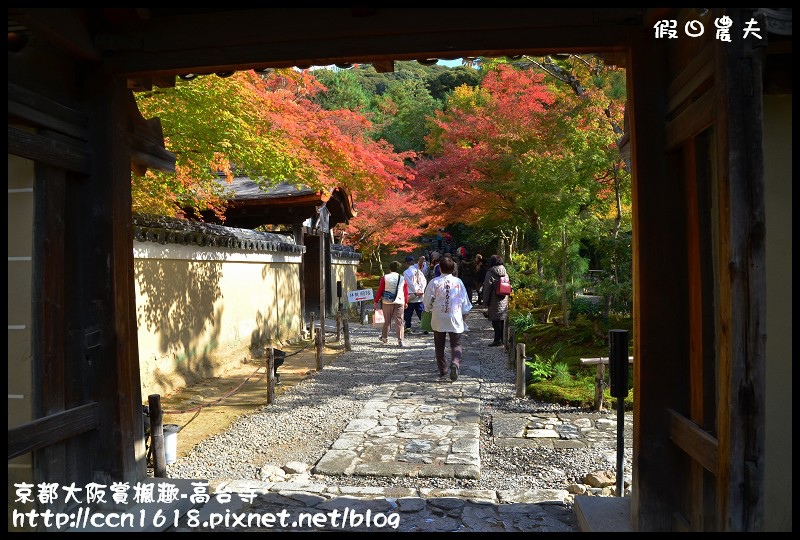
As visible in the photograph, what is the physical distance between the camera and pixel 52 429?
373cm

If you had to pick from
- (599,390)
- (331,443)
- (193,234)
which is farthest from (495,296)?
(331,443)

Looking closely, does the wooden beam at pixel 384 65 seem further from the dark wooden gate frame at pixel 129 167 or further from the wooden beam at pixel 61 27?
the wooden beam at pixel 61 27

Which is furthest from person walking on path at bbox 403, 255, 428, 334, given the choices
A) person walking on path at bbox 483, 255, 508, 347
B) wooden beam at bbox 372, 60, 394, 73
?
wooden beam at bbox 372, 60, 394, 73

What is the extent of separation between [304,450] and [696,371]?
14.0ft

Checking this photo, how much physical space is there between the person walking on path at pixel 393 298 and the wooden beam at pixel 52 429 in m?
9.43

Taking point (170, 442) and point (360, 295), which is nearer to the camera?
point (170, 442)

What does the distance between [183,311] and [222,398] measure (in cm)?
260

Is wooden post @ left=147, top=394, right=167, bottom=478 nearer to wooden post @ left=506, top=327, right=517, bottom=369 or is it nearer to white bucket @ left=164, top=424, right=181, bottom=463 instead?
white bucket @ left=164, top=424, right=181, bottom=463

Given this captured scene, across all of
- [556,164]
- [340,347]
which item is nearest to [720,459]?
[556,164]

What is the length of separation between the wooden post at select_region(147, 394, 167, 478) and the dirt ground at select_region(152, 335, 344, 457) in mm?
1140

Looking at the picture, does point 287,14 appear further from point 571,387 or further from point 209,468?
point 571,387

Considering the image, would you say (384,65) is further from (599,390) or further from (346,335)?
(346,335)

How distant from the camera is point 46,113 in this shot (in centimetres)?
367

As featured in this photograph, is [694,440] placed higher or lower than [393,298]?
lower
